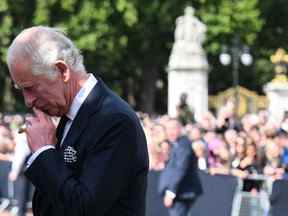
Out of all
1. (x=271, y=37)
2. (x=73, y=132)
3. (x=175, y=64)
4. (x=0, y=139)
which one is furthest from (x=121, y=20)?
(x=73, y=132)

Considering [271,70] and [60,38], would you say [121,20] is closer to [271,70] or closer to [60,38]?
[271,70]

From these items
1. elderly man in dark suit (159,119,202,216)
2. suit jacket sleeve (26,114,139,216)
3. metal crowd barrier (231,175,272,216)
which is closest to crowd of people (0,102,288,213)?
metal crowd barrier (231,175,272,216)

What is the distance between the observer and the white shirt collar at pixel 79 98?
3.24 meters

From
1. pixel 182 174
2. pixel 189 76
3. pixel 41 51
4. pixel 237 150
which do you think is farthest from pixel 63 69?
pixel 189 76

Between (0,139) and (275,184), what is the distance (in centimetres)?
579

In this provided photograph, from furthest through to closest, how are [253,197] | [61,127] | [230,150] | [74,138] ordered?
1. [230,150]
2. [253,197]
3. [61,127]
4. [74,138]

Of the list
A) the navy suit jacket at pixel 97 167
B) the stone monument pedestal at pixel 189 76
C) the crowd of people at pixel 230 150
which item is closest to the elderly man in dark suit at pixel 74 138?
the navy suit jacket at pixel 97 167

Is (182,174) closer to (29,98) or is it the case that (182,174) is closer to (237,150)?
(237,150)

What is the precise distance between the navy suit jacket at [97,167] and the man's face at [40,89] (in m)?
0.13

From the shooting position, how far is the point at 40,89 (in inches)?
123

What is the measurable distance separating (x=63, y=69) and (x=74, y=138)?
274mm

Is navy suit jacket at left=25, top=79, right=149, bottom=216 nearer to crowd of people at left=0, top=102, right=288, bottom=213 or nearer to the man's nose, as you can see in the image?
the man's nose

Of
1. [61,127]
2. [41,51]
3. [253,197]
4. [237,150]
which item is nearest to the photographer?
[41,51]

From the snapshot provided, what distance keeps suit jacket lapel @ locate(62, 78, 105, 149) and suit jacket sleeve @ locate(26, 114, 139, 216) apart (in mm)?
65
